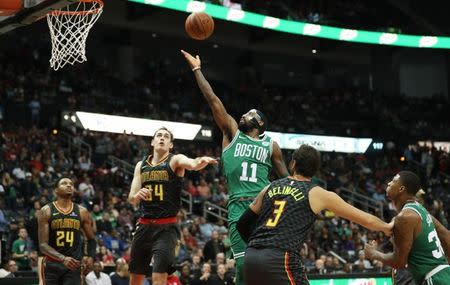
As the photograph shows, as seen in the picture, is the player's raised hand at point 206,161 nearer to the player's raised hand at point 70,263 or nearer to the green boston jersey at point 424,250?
the green boston jersey at point 424,250

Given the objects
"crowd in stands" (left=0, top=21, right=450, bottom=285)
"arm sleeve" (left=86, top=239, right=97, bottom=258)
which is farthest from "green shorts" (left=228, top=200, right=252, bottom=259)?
"crowd in stands" (left=0, top=21, right=450, bottom=285)

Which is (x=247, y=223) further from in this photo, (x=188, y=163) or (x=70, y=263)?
(x=70, y=263)

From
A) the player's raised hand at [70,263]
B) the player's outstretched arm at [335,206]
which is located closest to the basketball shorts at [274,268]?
the player's outstretched arm at [335,206]

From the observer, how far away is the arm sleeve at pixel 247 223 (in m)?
5.70

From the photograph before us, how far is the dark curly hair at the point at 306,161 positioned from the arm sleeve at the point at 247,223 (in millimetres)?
472

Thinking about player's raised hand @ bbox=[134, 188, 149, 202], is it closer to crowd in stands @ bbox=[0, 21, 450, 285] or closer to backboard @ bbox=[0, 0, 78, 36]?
backboard @ bbox=[0, 0, 78, 36]

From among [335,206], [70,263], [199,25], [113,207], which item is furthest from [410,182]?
[113,207]

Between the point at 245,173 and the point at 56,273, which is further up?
the point at 245,173

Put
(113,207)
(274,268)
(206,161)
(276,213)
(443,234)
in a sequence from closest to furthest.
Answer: (274,268), (276,213), (443,234), (206,161), (113,207)

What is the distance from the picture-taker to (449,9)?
39094mm

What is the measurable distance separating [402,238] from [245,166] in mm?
1894

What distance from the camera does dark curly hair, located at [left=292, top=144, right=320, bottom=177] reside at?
18.5ft

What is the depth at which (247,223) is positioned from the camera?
5734mm

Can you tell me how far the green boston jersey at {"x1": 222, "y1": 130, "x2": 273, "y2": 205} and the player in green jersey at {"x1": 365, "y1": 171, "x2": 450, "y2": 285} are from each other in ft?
5.02
